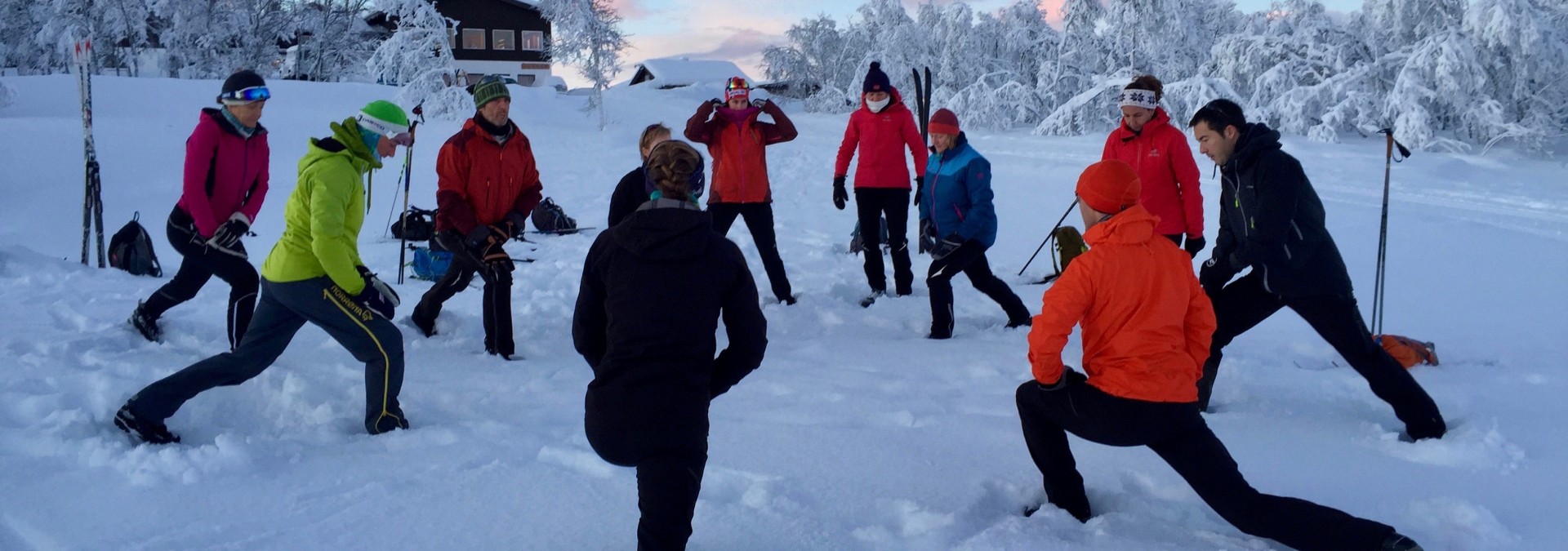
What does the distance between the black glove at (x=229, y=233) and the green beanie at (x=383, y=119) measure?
1.09 metres

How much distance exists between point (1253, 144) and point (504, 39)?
49379 millimetres

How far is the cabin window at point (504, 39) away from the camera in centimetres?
4900

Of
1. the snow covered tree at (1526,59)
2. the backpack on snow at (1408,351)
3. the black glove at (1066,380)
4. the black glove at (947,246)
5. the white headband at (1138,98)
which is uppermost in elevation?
the snow covered tree at (1526,59)

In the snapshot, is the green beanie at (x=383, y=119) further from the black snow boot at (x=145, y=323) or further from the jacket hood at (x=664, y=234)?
the black snow boot at (x=145, y=323)

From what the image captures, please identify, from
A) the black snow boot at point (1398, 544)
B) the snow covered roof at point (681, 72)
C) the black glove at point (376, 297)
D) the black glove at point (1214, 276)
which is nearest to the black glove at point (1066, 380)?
the black snow boot at point (1398, 544)

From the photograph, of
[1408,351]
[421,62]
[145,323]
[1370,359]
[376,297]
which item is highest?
[421,62]

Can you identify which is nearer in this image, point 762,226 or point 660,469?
point 660,469

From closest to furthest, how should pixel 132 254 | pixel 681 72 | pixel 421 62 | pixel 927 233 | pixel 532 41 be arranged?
pixel 927 233
pixel 132 254
pixel 421 62
pixel 532 41
pixel 681 72

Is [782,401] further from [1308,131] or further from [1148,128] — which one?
[1308,131]

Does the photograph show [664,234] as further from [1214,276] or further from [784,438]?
[1214,276]

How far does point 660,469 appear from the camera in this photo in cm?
253

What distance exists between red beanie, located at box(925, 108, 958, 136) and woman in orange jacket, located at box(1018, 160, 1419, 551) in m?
2.79

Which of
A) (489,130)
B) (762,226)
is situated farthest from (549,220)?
(489,130)

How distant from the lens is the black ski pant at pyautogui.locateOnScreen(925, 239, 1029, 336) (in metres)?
5.63
